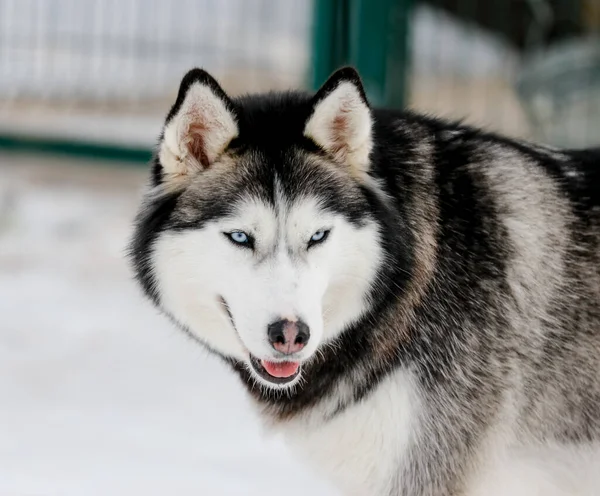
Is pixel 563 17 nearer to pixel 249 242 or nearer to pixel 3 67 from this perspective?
pixel 3 67

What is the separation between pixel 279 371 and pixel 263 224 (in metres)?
0.41

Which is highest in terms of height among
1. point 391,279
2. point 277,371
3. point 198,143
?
point 198,143

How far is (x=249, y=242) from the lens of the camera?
102 inches

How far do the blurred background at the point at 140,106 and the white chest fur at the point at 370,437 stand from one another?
4.31ft

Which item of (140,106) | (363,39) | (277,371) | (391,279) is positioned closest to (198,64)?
(140,106)

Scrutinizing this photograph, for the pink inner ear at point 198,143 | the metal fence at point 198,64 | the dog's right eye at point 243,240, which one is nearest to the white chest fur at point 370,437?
the dog's right eye at point 243,240

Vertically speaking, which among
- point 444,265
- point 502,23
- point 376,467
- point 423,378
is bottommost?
point 376,467

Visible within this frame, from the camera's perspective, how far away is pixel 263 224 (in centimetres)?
258

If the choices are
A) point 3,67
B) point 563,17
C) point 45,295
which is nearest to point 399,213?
point 45,295

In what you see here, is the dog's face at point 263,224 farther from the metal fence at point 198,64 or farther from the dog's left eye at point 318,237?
the metal fence at point 198,64

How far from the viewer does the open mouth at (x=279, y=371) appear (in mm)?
2602

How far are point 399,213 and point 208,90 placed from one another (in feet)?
2.19

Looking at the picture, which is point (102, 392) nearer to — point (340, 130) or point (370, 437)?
point (370, 437)

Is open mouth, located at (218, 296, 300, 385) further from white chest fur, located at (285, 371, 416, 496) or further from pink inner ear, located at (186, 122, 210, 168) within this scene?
pink inner ear, located at (186, 122, 210, 168)
